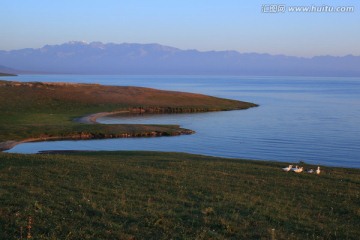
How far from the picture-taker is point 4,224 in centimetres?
1186

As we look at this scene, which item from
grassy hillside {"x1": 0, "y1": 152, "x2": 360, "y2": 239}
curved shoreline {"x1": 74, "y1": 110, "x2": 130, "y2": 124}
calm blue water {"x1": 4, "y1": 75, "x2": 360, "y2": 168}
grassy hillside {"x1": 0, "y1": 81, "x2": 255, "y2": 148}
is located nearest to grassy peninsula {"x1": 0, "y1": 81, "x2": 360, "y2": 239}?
grassy hillside {"x1": 0, "y1": 152, "x2": 360, "y2": 239}

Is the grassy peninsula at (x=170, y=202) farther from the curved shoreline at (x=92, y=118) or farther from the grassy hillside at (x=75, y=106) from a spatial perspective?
the curved shoreline at (x=92, y=118)

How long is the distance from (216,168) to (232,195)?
26.1 ft

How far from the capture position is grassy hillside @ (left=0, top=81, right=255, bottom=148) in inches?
2179

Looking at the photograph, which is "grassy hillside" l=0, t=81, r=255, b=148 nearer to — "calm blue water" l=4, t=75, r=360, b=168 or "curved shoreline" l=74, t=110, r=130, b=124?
"curved shoreline" l=74, t=110, r=130, b=124

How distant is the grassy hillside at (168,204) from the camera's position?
1207cm

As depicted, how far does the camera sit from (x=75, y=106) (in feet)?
287

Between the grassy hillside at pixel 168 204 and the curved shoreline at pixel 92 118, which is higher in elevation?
the grassy hillside at pixel 168 204

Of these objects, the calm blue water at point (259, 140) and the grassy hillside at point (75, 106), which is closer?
the calm blue water at point (259, 140)

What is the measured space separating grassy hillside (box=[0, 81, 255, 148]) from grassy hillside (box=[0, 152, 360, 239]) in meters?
33.1

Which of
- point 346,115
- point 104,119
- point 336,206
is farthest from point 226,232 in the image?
point 346,115

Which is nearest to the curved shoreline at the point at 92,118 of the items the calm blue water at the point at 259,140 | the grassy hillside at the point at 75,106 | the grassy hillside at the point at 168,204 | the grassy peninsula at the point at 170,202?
the grassy hillside at the point at 75,106

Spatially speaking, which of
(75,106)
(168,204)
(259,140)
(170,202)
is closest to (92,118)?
(75,106)

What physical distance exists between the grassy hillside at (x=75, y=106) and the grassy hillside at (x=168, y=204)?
33.1m
